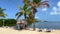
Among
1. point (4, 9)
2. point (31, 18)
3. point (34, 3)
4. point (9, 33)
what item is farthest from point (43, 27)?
point (4, 9)

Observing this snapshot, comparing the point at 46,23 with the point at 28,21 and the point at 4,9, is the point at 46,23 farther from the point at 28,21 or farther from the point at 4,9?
the point at 4,9

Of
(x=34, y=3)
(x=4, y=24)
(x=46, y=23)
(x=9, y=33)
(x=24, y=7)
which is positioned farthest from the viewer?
(x=4, y=24)

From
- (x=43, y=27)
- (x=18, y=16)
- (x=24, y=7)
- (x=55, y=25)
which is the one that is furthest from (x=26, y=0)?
(x=55, y=25)

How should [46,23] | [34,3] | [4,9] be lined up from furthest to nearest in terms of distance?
1. [4,9]
2. [46,23]
3. [34,3]

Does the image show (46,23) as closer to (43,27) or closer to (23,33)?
(43,27)

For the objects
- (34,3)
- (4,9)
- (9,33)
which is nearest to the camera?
(9,33)

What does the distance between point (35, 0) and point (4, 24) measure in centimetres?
1168

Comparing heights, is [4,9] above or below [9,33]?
above

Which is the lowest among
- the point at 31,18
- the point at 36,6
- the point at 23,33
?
the point at 23,33

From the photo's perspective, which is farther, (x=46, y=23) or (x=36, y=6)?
(x=46, y=23)

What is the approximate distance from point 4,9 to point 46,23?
1297cm

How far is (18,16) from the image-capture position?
27.5 meters

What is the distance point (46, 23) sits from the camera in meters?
28.8

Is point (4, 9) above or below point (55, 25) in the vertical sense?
above
